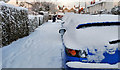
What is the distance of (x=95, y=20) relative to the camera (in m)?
2.39

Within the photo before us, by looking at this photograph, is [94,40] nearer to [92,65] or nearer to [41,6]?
[92,65]

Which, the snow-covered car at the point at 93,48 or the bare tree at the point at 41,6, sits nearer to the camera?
the snow-covered car at the point at 93,48

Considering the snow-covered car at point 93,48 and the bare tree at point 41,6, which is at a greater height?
the bare tree at point 41,6

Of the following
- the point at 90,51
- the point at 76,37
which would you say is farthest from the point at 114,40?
the point at 76,37

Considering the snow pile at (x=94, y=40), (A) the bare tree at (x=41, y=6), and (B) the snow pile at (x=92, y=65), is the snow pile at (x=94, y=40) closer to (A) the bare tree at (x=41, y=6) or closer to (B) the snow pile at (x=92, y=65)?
(B) the snow pile at (x=92, y=65)

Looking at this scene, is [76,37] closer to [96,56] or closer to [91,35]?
[91,35]

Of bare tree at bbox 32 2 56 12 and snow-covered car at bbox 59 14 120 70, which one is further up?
bare tree at bbox 32 2 56 12

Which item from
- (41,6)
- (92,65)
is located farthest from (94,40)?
(41,6)

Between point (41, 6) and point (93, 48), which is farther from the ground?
point (41, 6)

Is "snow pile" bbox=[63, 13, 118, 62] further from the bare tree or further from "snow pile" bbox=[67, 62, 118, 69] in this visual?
the bare tree

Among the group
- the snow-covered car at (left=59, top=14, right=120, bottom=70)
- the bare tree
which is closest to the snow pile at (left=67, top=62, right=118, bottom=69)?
the snow-covered car at (left=59, top=14, right=120, bottom=70)

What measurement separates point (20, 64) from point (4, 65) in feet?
1.80

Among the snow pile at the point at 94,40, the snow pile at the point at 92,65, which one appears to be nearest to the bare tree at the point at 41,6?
the snow pile at the point at 94,40

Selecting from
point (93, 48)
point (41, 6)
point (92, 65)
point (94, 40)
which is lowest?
point (92, 65)
